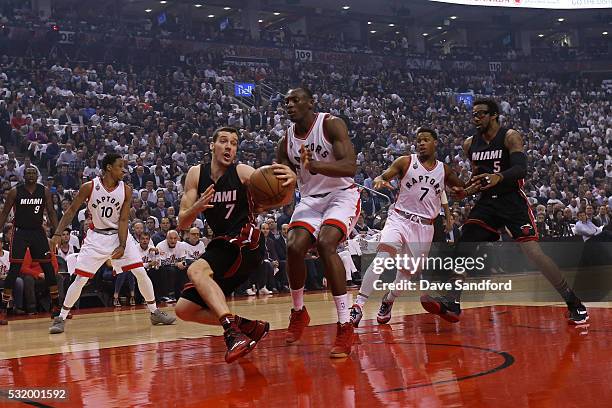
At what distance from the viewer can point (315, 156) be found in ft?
17.1

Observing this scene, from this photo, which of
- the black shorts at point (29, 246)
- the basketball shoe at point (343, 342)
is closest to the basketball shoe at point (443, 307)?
the basketball shoe at point (343, 342)

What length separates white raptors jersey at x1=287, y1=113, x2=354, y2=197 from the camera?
17.0 feet

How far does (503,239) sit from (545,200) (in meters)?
6.37

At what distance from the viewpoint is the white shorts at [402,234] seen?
21.9ft

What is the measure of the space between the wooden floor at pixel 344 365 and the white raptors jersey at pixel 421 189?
0.97 meters

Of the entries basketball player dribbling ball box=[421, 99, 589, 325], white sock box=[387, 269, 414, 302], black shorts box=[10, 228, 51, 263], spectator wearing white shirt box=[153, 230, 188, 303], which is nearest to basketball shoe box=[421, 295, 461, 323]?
basketball player dribbling ball box=[421, 99, 589, 325]

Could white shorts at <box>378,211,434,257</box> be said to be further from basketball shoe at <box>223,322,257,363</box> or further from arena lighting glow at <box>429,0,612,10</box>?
arena lighting glow at <box>429,0,612,10</box>

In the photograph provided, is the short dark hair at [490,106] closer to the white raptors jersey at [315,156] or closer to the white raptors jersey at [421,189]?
the white raptors jersey at [421,189]

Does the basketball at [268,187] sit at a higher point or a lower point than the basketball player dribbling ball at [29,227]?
higher

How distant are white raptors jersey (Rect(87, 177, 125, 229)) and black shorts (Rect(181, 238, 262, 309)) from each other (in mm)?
3100

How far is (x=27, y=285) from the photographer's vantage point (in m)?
9.61

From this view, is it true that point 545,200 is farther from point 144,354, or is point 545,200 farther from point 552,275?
point 144,354

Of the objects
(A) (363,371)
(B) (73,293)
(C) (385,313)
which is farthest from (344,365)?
(B) (73,293)

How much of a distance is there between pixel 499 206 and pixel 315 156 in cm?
176
